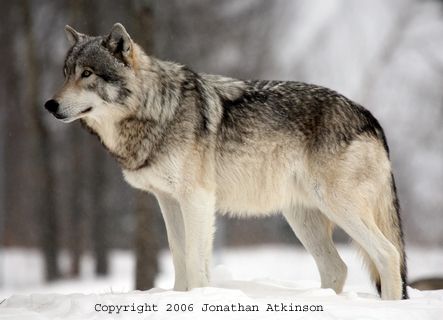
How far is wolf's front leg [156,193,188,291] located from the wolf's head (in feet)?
2.86

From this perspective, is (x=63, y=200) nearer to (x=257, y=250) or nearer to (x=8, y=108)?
(x=8, y=108)

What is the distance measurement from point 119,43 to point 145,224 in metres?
3.85

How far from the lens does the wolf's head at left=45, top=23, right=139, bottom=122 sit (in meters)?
4.23

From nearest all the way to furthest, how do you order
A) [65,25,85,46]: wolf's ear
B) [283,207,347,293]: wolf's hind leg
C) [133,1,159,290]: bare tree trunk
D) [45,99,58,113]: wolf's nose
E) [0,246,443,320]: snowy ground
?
[0,246,443,320]: snowy ground
[45,99,58,113]: wolf's nose
[65,25,85,46]: wolf's ear
[283,207,347,293]: wolf's hind leg
[133,1,159,290]: bare tree trunk

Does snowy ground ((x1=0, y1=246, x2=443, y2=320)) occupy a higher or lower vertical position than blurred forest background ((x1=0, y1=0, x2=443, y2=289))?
lower

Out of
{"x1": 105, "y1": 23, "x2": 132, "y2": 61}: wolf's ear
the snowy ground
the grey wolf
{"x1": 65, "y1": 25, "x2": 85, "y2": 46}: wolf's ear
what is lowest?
the snowy ground

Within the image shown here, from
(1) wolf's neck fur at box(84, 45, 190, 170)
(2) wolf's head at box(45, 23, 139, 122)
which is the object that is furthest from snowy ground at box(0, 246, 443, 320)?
(2) wolf's head at box(45, 23, 139, 122)

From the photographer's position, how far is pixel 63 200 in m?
16.7

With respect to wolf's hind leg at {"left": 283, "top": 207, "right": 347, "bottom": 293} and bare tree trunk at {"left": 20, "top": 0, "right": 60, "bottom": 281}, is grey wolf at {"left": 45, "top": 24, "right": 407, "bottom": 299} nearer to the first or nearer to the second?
wolf's hind leg at {"left": 283, "top": 207, "right": 347, "bottom": 293}

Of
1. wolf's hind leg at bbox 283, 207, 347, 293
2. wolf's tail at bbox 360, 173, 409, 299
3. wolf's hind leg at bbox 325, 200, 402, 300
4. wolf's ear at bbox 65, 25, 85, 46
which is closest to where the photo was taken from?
wolf's hind leg at bbox 325, 200, 402, 300

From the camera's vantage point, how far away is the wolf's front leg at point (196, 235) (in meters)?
4.41

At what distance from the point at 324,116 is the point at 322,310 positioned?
174 cm

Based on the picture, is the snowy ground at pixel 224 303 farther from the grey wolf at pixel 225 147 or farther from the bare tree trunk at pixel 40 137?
→ the bare tree trunk at pixel 40 137

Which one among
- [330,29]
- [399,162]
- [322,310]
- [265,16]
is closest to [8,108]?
[265,16]
